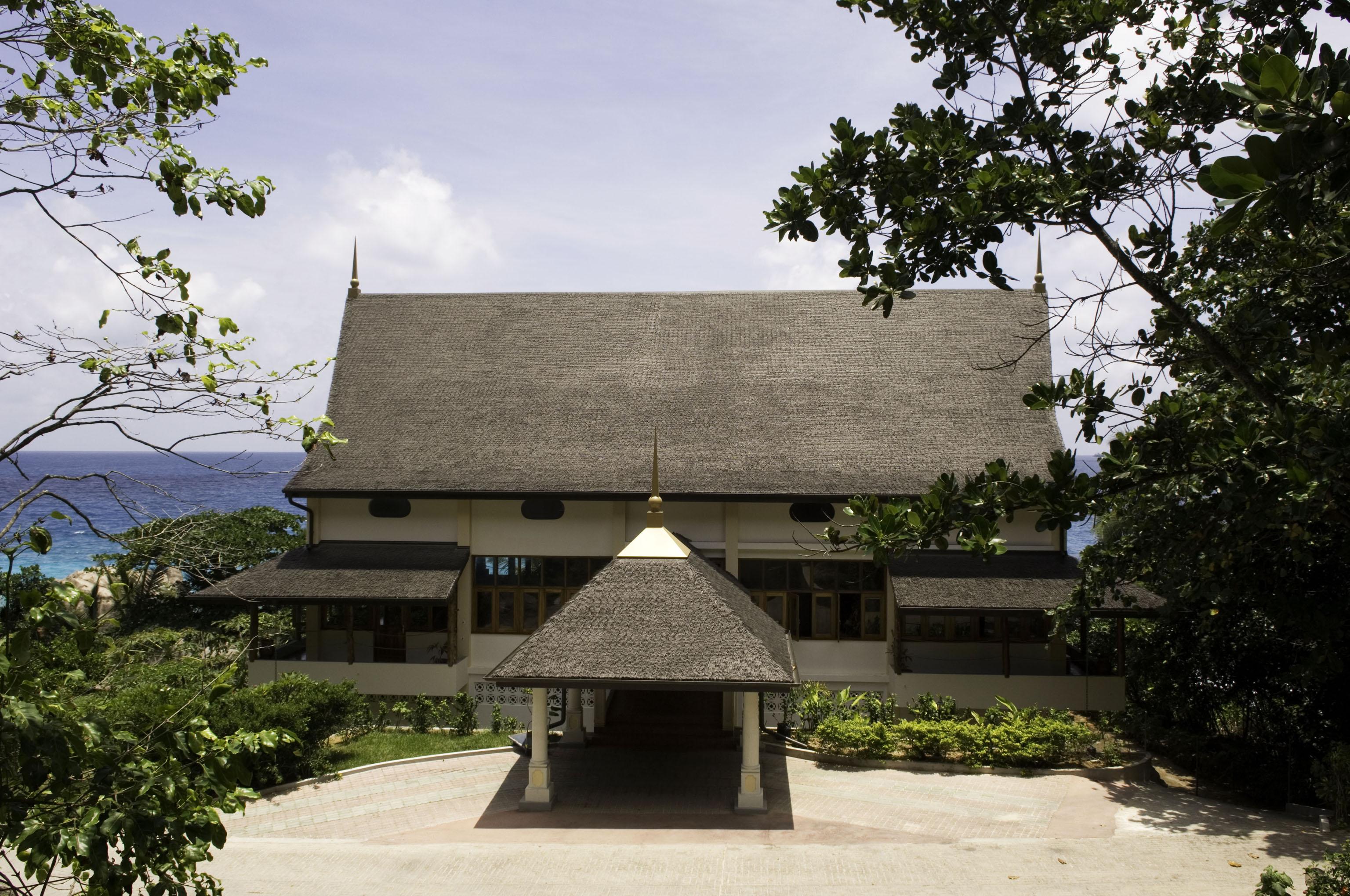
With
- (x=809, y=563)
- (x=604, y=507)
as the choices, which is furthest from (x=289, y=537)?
(x=809, y=563)

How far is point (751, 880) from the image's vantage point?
1271 centimetres

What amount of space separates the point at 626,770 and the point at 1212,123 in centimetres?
1353

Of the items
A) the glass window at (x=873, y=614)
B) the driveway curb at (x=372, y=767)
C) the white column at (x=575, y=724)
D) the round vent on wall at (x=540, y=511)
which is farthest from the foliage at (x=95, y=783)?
the glass window at (x=873, y=614)

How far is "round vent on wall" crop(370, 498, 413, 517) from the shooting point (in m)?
22.8

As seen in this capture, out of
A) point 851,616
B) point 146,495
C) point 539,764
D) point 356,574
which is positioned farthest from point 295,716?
point 146,495

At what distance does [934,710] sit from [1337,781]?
6.67 meters

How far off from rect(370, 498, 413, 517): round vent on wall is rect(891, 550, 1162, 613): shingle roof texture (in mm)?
10756

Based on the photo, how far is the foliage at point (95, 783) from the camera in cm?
459

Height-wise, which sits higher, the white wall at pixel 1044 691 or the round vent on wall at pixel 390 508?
the round vent on wall at pixel 390 508

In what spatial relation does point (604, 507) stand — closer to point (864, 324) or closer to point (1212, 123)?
point (864, 324)

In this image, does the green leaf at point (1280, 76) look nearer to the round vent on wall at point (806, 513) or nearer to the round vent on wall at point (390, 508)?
the round vent on wall at point (806, 513)

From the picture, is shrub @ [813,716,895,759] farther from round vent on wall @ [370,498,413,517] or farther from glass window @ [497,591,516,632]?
round vent on wall @ [370,498,413,517]

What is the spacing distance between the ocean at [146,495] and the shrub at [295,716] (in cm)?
355

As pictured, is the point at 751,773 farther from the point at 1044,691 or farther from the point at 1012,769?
the point at 1044,691
